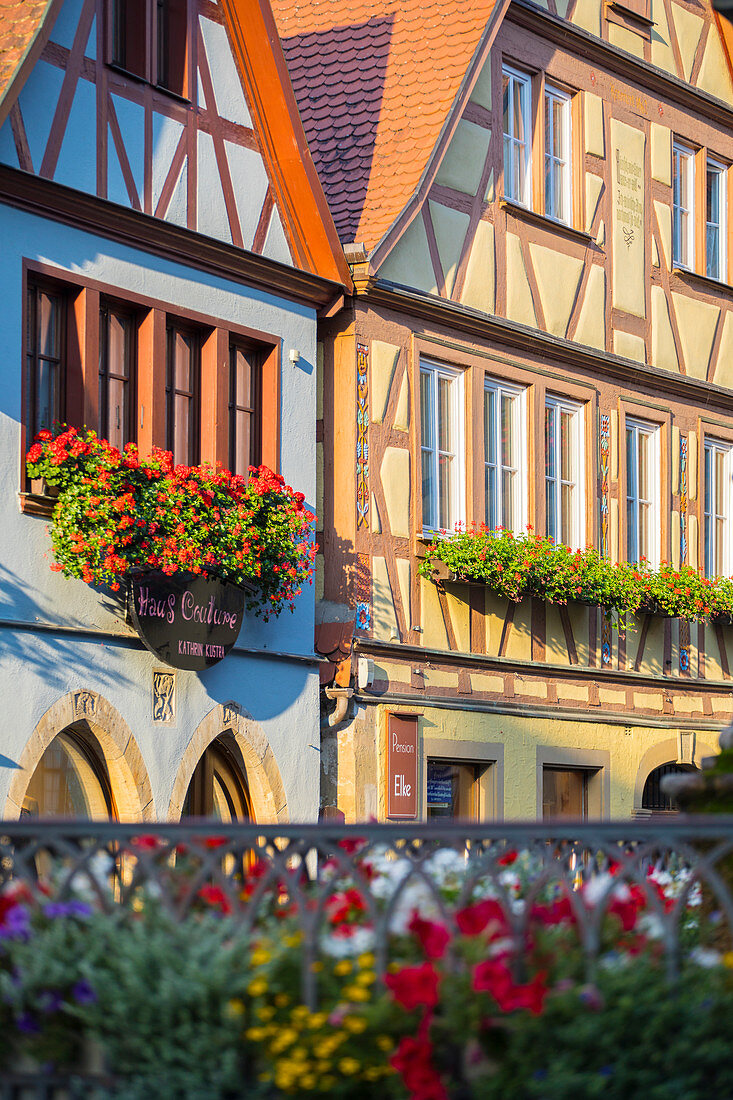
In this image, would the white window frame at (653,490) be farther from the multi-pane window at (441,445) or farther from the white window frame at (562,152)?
the multi-pane window at (441,445)

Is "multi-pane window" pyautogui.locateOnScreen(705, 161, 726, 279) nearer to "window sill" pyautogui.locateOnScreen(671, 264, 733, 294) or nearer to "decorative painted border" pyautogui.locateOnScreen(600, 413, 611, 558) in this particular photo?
"window sill" pyautogui.locateOnScreen(671, 264, 733, 294)

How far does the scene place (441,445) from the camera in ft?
47.1

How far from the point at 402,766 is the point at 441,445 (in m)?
2.68

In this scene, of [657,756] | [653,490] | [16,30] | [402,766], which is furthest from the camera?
[653,490]

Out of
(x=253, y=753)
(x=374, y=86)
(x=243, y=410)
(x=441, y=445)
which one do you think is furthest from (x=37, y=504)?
(x=374, y=86)

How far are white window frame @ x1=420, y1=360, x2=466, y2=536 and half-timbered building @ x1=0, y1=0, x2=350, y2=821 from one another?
1.28 meters

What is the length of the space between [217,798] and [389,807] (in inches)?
53.7

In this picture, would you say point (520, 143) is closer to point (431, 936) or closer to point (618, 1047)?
point (431, 936)

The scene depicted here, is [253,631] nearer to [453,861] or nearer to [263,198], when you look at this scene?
[263,198]

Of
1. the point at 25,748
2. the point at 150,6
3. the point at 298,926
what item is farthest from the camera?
the point at 150,6

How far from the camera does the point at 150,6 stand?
12039mm

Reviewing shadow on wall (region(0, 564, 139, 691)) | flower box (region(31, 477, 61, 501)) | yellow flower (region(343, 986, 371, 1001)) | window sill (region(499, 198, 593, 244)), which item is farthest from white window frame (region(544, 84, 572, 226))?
yellow flower (region(343, 986, 371, 1001))

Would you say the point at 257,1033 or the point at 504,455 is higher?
the point at 504,455

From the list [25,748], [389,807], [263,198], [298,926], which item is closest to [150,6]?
[263,198]
